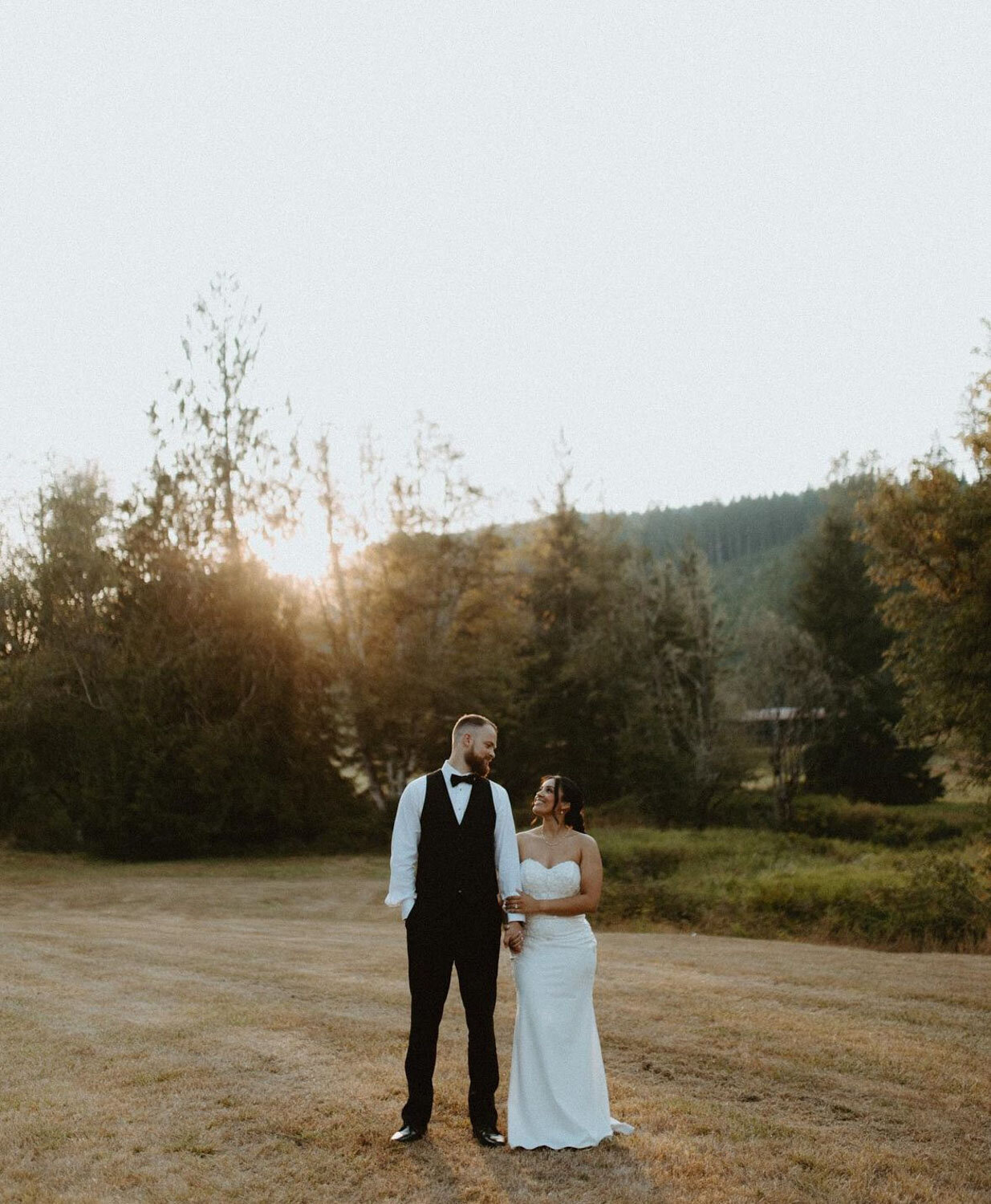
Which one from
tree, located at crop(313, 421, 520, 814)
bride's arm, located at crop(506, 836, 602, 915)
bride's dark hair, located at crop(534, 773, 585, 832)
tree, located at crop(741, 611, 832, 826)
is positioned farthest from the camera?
tree, located at crop(741, 611, 832, 826)

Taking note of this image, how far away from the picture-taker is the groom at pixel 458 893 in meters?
6.14

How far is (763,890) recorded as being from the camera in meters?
20.3

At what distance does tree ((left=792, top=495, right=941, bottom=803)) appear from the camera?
39688mm

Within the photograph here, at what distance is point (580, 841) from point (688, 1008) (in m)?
4.30

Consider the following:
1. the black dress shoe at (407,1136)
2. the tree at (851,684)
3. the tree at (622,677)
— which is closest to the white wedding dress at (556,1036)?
the black dress shoe at (407,1136)

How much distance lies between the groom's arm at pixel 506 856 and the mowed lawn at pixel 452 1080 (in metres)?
0.87

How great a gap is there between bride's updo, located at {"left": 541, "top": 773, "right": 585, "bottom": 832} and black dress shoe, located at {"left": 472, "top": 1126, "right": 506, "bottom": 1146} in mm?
1721

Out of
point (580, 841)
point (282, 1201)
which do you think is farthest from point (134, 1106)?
point (580, 841)

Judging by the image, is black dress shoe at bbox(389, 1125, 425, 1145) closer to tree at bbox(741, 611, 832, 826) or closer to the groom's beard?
the groom's beard

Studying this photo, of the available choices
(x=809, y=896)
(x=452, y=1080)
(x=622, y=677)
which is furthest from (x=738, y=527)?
(x=452, y=1080)

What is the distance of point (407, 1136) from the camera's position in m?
6.21

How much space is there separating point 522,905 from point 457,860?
1.51 feet

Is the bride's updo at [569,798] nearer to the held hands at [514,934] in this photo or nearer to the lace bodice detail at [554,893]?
the lace bodice detail at [554,893]

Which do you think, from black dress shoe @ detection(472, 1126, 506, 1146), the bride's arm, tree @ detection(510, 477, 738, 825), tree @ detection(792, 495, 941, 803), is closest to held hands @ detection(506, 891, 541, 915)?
the bride's arm
